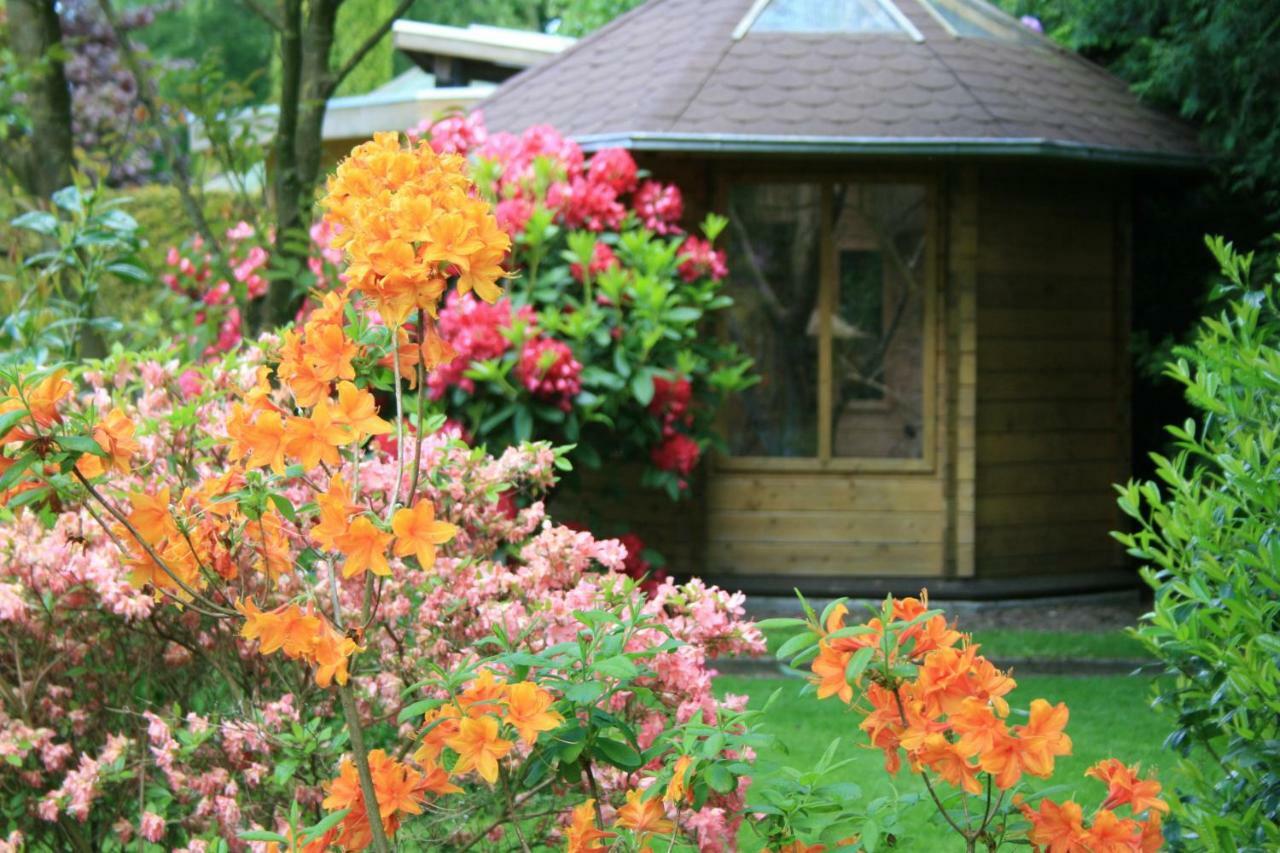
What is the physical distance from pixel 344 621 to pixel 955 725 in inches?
50.2

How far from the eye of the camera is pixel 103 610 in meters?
3.47

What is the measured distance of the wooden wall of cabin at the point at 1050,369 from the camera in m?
10.0

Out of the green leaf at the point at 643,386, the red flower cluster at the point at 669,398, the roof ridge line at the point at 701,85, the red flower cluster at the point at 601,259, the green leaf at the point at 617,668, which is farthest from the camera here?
the roof ridge line at the point at 701,85

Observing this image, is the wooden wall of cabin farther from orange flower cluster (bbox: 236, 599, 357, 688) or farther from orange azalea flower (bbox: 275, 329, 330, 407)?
orange flower cluster (bbox: 236, 599, 357, 688)

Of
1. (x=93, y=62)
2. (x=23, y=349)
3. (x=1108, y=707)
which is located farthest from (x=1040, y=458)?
(x=93, y=62)

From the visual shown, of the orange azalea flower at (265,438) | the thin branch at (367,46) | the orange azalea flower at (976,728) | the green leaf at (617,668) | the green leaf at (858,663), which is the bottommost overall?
the orange azalea flower at (976,728)

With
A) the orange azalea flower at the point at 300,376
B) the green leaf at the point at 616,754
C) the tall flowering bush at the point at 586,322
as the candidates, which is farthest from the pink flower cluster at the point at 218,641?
the tall flowering bush at the point at 586,322

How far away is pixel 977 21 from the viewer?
11.0 metres

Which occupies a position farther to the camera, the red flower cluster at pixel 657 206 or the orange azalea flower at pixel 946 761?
the red flower cluster at pixel 657 206

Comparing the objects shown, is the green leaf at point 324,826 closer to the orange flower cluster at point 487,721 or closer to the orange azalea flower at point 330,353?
the orange flower cluster at point 487,721

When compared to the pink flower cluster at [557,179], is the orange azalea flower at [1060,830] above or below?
below

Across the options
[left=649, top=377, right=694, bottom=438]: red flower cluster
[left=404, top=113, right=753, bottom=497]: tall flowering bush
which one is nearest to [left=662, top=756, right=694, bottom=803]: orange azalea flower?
[left=404, top=113, right=753, bottom=497]: tall flowering bush

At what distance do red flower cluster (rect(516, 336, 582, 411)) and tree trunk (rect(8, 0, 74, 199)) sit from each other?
2.50 meters

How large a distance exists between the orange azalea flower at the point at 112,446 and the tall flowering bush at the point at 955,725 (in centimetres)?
112
